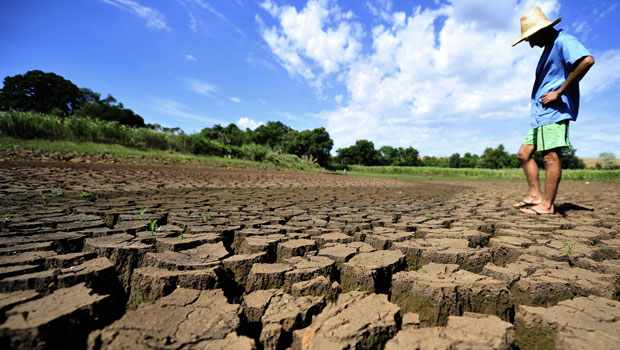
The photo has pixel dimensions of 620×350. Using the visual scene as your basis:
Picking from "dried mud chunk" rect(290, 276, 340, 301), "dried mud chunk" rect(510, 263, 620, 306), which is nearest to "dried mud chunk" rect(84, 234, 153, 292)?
"dried mud chunk" rect(290, 276, 340, 301)

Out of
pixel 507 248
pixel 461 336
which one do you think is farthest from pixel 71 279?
pixel 507 248

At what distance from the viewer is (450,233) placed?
7.39ft

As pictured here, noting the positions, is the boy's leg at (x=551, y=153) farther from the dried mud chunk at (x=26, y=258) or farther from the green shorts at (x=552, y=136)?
the dried mud chunk at (x=26, y=258)

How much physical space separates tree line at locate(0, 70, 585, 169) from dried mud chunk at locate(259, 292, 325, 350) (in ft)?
42.0

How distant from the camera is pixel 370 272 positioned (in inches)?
54.2

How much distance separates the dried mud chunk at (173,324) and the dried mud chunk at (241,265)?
10.9 inches

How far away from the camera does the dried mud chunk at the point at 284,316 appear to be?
0.99 m

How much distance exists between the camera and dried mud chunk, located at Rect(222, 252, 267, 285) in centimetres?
147

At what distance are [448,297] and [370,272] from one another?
35 cm

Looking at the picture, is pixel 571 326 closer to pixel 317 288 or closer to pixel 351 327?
pixel 351 327

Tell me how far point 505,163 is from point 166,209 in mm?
64049

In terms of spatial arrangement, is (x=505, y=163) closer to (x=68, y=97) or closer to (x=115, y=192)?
(x=115, y=192)

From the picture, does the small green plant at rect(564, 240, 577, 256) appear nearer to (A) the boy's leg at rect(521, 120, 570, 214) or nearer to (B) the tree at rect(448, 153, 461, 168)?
(A) the boy's leg at rect(521, 120, 570, 214)

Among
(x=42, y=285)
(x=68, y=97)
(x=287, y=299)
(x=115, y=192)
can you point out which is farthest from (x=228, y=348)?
(x=68, y=97)
